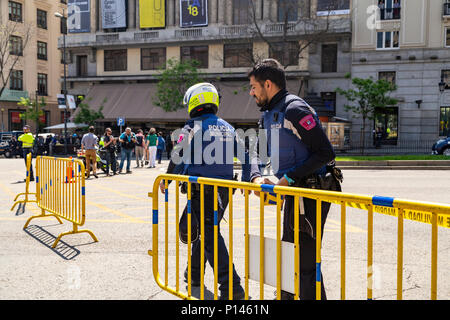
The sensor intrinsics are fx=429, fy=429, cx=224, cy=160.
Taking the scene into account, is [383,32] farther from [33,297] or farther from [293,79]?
[33,297]

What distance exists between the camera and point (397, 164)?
56.5 ft

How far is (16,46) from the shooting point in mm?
44219

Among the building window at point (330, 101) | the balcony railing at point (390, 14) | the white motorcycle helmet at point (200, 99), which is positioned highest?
the balcony railing at point (390, 14)

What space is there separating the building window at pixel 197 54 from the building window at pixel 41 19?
22209 millimetres

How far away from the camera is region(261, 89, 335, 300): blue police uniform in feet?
9.25

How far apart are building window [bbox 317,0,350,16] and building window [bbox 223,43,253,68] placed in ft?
18.5

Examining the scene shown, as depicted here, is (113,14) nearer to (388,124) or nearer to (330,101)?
(330,101)

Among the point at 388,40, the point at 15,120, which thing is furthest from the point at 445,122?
the point at 15,120

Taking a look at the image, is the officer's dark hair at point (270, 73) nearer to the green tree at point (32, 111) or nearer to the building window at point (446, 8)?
the building window at point (446, 8)

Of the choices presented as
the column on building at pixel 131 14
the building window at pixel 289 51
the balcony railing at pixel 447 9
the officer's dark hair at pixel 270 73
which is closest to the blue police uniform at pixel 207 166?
the officer's dark hair at pixel 270 73

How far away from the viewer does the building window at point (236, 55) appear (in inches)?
1275

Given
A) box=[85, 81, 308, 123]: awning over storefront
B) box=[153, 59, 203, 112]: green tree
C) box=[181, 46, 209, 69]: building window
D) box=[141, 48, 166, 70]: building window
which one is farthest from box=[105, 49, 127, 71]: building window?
box=[153, 59, 203, 112]: green tree

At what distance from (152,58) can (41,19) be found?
66.7 feet
